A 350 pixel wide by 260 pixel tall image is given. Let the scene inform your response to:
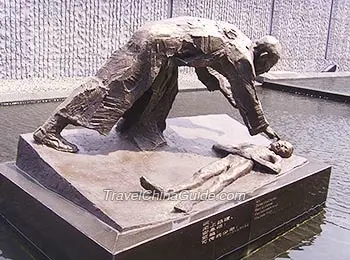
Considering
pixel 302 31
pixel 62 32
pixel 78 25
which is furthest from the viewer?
pixel 302 31

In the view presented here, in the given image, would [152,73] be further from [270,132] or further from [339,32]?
[339,32]

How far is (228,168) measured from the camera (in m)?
2.86

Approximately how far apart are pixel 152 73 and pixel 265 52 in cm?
75

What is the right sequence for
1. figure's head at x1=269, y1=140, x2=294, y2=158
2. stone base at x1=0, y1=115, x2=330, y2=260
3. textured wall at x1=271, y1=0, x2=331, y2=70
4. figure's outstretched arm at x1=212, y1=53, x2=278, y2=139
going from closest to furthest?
stone base at x1=0, y1=115, x2=330, y2=260, figure's outstretched arm at x1=212, y1=53, x2=278, y2=139, figure's head at x1=269, y1=140, x2=294, y2=158, textured wall at x1=271, y1=0, x2=331, y2=70

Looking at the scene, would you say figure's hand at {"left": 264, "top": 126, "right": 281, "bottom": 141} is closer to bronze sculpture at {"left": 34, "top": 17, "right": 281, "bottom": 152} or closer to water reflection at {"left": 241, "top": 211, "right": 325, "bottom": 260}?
bronze sculpture at {"left": 34, "top": 17, "right": 281, "bottom": 152}

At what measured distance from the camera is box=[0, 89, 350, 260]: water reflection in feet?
9.25

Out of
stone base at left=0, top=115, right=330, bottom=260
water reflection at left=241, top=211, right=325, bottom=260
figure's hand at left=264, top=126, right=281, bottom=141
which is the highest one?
figure's hand at left=264, top=126, right=281, bottom=141

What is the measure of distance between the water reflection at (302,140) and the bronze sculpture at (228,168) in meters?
0.47

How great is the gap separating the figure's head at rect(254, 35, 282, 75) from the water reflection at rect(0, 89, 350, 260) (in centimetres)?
107

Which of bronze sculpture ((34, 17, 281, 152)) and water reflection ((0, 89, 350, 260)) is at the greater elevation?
bronze sculpture ((34, 17, 281, 152))

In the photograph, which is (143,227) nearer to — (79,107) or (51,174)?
(51,174)

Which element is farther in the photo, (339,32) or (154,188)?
(339,32)

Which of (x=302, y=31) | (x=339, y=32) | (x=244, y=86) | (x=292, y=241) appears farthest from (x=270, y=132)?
(x=339, y=32)

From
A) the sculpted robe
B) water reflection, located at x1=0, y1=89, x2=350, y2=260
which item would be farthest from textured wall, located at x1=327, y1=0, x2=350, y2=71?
the sculpted robe
